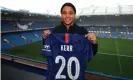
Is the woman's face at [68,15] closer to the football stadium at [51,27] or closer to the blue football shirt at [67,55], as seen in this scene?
the blue football shirt at [67,55]

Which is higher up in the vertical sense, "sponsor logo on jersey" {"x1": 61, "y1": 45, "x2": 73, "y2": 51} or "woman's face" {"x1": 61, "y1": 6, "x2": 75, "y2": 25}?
"woman's face" {"x1": 61, "y1": 6, "x2": 75, "y2": 25}

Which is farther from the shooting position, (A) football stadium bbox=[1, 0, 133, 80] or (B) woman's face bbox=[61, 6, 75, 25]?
(A) football stadium bbox=[1, 0, 133, 80]

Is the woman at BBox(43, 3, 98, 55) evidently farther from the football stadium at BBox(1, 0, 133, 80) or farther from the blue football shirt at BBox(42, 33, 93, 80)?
the football stadium at BBox(1, 0, 133, 80)

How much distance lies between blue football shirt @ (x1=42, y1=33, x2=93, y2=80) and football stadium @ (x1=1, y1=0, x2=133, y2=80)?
1505 millimetres

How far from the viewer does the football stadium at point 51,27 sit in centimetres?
345

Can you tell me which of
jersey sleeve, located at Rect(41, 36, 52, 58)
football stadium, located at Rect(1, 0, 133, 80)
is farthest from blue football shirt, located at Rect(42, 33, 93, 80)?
football stadium, located at Rect(1, 0, 133, 80)

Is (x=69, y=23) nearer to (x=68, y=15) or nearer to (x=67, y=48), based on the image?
(x=68, y=15)

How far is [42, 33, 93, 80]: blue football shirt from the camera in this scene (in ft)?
5.04

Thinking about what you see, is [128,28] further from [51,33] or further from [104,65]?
[51,33]

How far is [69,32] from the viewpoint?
1614 mm

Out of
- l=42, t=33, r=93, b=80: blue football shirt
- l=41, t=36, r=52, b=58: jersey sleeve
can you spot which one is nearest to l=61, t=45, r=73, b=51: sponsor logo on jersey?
l=42, t=33, r=93, b=80: blue football shirt

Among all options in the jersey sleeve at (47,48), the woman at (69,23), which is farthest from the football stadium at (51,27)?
the woman at (69,23)

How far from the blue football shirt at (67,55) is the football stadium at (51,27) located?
4.94 ft

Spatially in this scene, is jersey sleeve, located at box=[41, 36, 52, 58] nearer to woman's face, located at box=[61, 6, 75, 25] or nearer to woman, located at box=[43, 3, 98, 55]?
woman, located at box=[43, 3, 98, 55]
